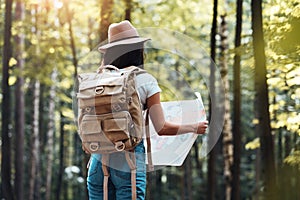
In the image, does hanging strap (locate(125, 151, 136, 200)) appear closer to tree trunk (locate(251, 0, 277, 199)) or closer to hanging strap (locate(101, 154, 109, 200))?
hanging strap (locate(101, 154, 109, 200))

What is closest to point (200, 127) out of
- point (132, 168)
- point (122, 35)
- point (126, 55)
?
point (132, 168)

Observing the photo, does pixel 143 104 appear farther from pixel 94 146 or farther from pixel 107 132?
pixel 94 146

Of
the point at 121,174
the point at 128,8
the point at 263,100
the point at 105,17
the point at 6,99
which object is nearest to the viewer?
the point at 121,174

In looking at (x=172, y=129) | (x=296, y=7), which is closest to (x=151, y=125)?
(x=172, y=129)

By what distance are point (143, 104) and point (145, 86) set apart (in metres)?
0.12

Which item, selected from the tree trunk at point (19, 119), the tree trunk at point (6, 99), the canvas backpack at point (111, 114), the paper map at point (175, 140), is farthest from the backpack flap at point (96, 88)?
the tree trunk at point (19, 119)

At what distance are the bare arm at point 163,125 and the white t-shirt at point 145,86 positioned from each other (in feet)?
0.10

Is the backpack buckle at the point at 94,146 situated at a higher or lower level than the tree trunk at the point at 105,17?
lower

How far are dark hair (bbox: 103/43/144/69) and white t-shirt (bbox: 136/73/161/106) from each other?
19 cm

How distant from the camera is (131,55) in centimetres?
404

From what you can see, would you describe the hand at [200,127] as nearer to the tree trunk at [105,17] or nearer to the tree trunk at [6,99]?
the tree trunk at [105,17]

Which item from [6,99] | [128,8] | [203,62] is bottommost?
[6,99]

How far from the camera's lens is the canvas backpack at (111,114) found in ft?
12.4

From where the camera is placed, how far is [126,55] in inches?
159
